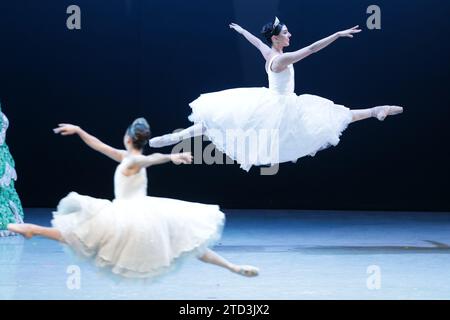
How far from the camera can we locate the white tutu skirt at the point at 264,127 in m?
5.66

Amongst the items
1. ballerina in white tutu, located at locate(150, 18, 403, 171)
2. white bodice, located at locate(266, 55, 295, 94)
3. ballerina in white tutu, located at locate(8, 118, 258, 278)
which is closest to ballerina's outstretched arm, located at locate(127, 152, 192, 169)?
ballerina in white tutu, located at locate(8, 118, 258, 278)

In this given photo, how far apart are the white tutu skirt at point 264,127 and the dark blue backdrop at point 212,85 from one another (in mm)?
2237

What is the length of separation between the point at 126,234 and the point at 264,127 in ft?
6.76

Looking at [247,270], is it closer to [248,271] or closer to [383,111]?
[248,271]

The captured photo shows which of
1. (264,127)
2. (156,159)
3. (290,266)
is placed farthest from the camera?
(264,127)

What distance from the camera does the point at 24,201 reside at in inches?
326

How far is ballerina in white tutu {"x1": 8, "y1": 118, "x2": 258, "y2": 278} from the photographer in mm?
3781

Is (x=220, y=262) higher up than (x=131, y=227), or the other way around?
(x=131, y=227)

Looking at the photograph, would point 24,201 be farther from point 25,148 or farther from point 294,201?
point 294,201

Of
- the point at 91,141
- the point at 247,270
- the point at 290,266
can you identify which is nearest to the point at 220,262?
the point at 247,270

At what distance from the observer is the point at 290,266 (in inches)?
202

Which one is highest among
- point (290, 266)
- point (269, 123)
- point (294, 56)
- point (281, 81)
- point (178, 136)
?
point (294, 56)

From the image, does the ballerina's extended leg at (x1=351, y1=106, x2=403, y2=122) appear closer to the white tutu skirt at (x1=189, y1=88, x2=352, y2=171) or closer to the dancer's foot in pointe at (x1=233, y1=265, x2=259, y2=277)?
the white tutu skirt at (x1=189, y1=88, x2=352, y2=171)

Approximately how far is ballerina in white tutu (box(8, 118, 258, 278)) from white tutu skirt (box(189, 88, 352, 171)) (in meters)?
1.78
